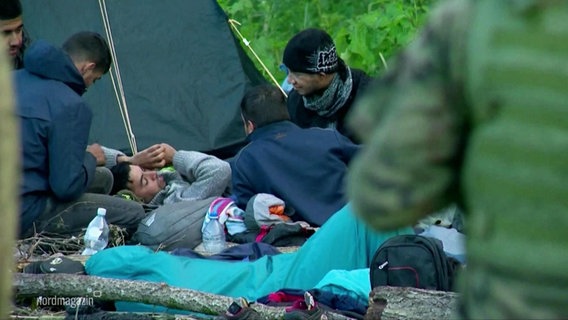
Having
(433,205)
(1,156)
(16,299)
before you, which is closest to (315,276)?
(16,299)

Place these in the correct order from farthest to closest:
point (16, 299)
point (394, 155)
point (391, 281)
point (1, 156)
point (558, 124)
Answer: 1. point (16, 299)
2. point (391, 281)
3. point (394, 155)
4. point (558, 124)
5. point (1, 156)

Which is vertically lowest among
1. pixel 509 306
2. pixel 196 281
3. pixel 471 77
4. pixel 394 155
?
pixel 196 281

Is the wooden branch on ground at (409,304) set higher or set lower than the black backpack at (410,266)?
higher

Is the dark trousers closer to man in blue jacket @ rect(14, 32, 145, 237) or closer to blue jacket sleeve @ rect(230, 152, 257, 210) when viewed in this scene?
man in blue jacket @ rect(14, 32, 145, 237)

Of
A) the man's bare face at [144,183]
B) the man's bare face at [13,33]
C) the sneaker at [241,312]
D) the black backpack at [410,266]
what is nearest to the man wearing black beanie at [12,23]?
the man's bare face at [13,33]

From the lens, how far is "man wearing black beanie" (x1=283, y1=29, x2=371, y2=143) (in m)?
7.99

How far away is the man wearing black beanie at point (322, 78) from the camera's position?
26.2ft

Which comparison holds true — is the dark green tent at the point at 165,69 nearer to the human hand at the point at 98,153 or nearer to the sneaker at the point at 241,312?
the human hand at the point at 98,153

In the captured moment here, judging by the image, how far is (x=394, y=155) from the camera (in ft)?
7.59

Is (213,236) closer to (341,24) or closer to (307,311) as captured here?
(307,311)

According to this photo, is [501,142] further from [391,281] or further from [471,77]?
[391,281]

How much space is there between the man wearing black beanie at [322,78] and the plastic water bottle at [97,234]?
68.0 inches

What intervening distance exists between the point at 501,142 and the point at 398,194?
23 centimetres

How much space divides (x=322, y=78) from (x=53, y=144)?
1.98 metres
